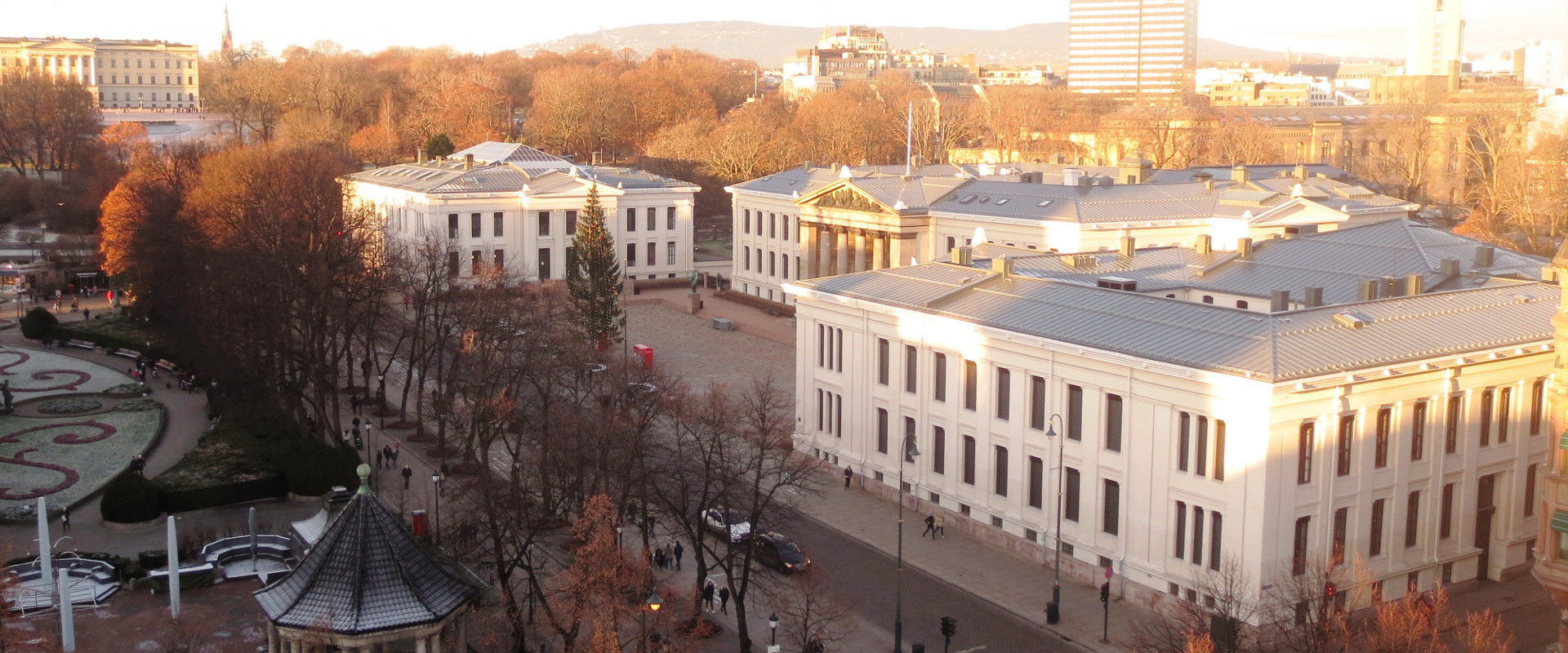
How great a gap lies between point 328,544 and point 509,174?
250 ft

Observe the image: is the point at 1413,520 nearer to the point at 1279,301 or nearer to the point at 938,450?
the point at 1279,301

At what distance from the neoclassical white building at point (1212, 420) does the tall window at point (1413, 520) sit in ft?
0.16

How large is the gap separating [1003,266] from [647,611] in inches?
880

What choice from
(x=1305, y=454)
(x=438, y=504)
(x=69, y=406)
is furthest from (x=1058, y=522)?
(x=69, y=406)

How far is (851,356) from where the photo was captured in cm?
5250

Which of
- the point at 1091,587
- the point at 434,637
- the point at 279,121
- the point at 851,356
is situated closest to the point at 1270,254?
the point at 851,356

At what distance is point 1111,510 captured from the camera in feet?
136

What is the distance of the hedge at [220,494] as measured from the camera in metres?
49.4

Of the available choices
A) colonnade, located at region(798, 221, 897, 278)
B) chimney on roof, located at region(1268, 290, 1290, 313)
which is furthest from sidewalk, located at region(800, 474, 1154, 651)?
colonnade, located at region(798, 221, 897, 278)

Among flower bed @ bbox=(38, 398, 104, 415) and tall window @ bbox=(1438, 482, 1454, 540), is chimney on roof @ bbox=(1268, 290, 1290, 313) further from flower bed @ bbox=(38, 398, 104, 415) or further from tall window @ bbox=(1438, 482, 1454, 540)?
flower bed @ bbox=(38, 398, 104, 415)

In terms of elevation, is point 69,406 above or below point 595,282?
below

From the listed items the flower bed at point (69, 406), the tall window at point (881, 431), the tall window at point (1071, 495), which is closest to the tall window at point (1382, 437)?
the tall window at point (1071, 495)

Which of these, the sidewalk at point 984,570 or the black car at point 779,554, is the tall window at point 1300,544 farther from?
the black car at point 779,554

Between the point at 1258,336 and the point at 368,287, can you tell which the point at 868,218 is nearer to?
the point at 368,287
